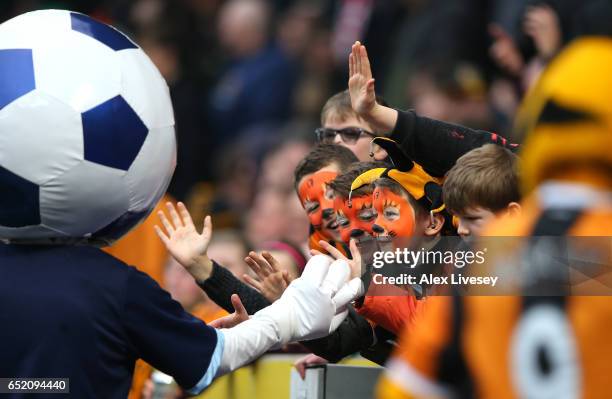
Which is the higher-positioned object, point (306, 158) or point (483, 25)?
point (483, 25)

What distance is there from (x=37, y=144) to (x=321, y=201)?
5.05 ft

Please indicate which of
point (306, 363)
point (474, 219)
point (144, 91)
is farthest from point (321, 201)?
point (144, 91)

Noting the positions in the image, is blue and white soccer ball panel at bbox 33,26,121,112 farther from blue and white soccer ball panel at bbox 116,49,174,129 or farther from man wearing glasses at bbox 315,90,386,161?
man wearing glasses at bbox 315,90,386,161

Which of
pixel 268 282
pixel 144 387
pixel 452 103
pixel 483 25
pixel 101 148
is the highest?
pixel 483 25

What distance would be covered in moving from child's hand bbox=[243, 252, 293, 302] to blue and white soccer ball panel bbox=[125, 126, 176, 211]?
45 centimetres

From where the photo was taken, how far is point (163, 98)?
422 cm

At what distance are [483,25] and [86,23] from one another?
560 centimetres

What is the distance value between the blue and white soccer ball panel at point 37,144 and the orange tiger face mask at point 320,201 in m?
1.43

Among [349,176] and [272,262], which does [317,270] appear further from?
[349,176]

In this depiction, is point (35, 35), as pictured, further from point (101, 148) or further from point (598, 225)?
point (598, 225)

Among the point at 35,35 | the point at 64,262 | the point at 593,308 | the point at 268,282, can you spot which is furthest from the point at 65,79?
the point at 593,308

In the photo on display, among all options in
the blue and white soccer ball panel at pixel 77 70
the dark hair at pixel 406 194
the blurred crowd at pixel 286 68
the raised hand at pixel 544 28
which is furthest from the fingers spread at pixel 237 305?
the raised hand at pixel 544 28

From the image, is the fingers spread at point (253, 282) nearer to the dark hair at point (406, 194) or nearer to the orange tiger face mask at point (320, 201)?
the dark hair at point (406, 194)

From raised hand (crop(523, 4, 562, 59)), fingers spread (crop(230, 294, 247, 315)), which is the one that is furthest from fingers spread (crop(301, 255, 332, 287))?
raised hand (crop(523, 4, 562, 59))
